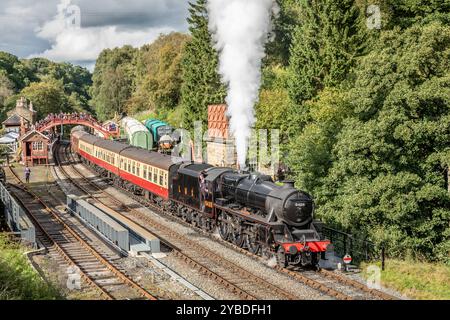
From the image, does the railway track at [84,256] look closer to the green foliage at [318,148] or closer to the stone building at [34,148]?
the green foliage at [318,148]

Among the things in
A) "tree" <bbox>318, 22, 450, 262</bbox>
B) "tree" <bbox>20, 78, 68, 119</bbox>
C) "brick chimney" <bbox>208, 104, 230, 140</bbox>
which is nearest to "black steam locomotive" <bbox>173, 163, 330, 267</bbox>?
"tree" <bbox>318, 22, 450, 262</bbox>

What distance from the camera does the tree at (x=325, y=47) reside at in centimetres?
3350

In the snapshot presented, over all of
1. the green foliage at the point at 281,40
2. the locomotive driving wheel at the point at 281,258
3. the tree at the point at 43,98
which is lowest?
the locomotive driving wheel at the point at 281,258

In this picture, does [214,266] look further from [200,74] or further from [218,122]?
[200,74]

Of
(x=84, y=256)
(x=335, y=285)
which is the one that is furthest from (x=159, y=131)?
(x=335, y=285)

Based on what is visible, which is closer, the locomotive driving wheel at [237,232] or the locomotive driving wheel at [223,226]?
the locomotive driving wheel at [237,232]

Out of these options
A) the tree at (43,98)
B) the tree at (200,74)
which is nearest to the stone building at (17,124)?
the tree at (43,98)

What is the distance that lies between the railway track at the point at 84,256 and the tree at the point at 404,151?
8.97 meters

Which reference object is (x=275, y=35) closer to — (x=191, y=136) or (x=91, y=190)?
(x=191, y=136)

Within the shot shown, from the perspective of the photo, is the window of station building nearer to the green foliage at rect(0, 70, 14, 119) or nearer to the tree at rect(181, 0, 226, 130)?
the tree at rect(181, 0, 226, 130)

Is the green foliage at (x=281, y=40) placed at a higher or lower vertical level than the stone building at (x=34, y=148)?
higher

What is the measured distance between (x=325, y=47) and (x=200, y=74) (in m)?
17.0

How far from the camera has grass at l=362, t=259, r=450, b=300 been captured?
1516 cm
